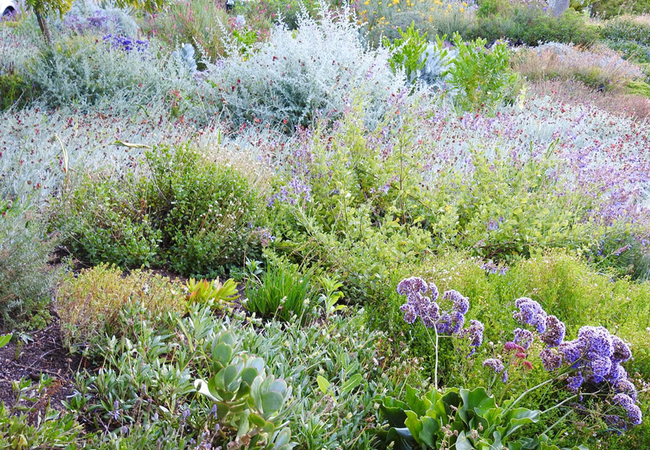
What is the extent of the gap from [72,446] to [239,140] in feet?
13.2

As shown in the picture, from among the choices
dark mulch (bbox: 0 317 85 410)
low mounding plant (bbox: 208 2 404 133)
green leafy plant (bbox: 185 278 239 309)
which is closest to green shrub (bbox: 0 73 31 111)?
low mounding plant (bbox: 208 2 404 133)

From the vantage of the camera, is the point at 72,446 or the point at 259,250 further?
the point at 259,250

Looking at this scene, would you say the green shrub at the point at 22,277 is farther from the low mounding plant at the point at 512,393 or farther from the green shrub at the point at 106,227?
the low mounding plant at the point at 512,393

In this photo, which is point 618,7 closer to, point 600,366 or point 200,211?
point 200,211

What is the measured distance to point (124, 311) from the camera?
7.37 feet

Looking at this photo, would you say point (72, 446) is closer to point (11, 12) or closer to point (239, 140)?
point (239, 140)

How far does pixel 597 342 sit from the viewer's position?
5.88 feet

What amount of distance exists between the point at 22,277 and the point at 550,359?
212 cm

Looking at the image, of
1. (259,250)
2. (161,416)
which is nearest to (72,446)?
(161,416)

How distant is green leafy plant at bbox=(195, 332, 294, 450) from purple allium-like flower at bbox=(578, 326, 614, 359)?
1.02 meters

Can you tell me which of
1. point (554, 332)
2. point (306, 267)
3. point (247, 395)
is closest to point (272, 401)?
point (247, 395)

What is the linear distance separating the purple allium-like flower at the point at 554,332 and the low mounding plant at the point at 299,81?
4.22 m

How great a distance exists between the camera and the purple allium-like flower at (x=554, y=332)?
2020mm

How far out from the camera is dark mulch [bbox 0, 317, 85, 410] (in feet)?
6.04
